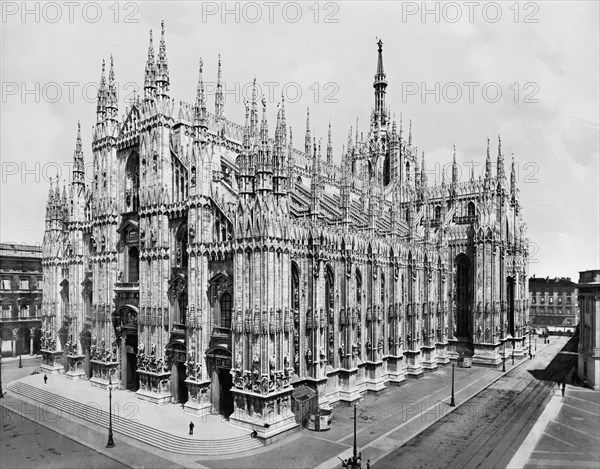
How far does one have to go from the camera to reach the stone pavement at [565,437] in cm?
2894

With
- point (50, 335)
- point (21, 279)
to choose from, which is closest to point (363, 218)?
point (50, 335)

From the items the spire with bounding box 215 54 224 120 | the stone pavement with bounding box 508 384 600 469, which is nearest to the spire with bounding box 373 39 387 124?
the spire with bounding box 215 54 224 120

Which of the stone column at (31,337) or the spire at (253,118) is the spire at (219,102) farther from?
the stone column at (31,337)

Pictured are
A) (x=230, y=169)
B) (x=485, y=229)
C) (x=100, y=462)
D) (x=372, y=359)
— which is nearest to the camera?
(x=100, y=462)

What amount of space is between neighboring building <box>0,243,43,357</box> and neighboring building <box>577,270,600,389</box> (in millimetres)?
68656

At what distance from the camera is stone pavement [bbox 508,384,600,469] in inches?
1139

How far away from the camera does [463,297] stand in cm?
6631

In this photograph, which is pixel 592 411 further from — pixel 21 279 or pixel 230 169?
pixel 21 279

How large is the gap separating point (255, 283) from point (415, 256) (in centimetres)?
2707

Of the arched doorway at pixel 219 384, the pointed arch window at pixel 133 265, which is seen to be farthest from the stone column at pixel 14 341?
the arched doorway at pixel 219 384

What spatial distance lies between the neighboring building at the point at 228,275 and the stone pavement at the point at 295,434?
1.76 metres

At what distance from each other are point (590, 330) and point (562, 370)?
14.0 metres

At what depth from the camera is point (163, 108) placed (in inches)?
1647

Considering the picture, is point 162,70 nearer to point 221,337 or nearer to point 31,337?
point 221,337
